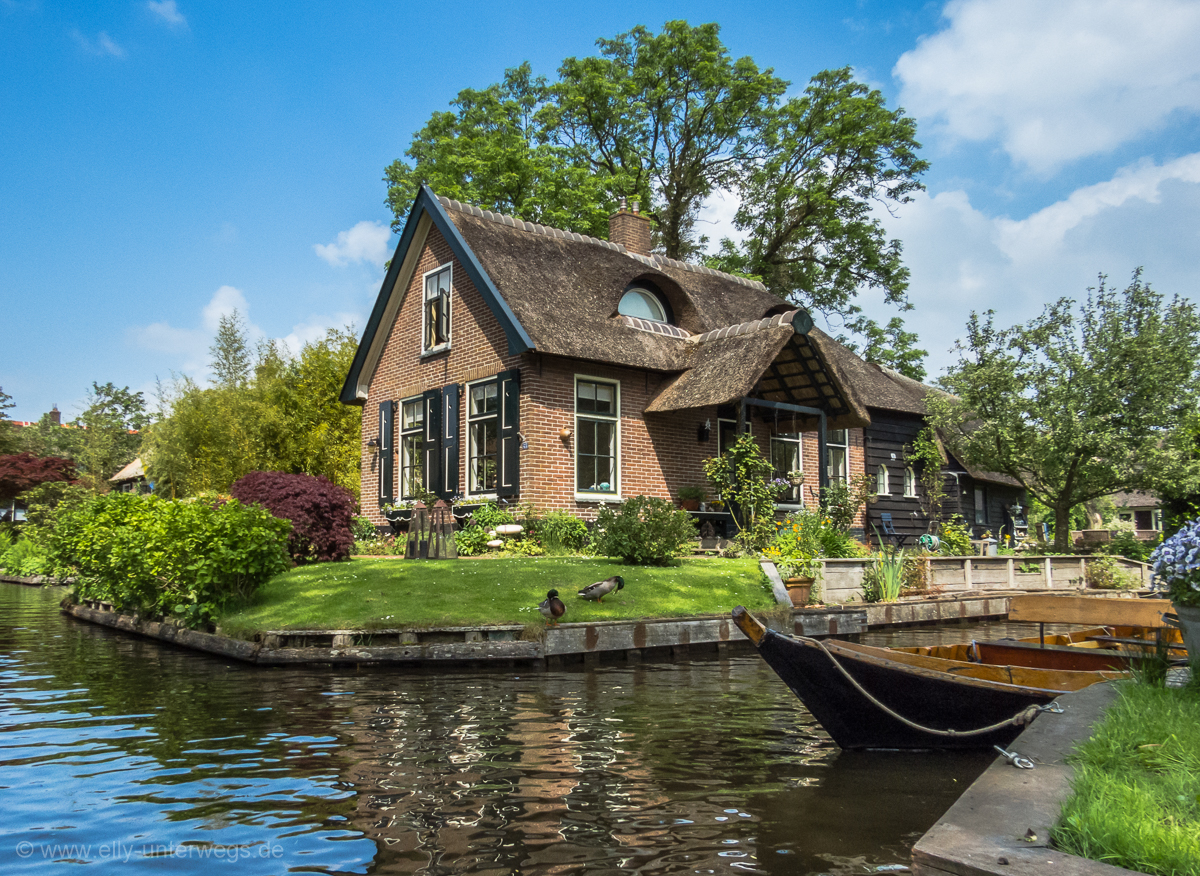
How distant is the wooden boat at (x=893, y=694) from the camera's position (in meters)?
6.41

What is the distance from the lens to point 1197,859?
3.03m

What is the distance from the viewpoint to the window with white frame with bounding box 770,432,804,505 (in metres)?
20.0

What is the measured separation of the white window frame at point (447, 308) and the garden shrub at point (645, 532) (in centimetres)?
722

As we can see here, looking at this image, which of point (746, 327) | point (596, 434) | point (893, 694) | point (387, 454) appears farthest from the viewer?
point (387, 454)

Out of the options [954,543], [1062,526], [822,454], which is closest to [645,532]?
[822,454]

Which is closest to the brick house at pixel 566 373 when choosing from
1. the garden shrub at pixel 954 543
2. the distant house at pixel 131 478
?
the garden shrub at pixel 954 543

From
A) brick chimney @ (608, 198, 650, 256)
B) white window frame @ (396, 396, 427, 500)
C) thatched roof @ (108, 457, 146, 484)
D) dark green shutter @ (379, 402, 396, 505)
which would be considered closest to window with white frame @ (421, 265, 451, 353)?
white window frame @ (396, 396, 427, 500)

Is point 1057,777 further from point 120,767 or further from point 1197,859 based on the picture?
point 120,767

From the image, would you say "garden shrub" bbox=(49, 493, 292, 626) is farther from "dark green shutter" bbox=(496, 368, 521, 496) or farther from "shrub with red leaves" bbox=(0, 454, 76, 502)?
"shrub with red leaves" bbox=(0, 454, 76, 502)

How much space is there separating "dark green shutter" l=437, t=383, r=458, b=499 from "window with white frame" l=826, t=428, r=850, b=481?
972 cm

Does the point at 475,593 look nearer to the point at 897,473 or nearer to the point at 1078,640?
the point at 1078,640

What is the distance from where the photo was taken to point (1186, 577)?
500 centimetres

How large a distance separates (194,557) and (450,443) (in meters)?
7.40

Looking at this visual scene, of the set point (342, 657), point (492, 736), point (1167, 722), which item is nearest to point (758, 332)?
point (342, 657)
